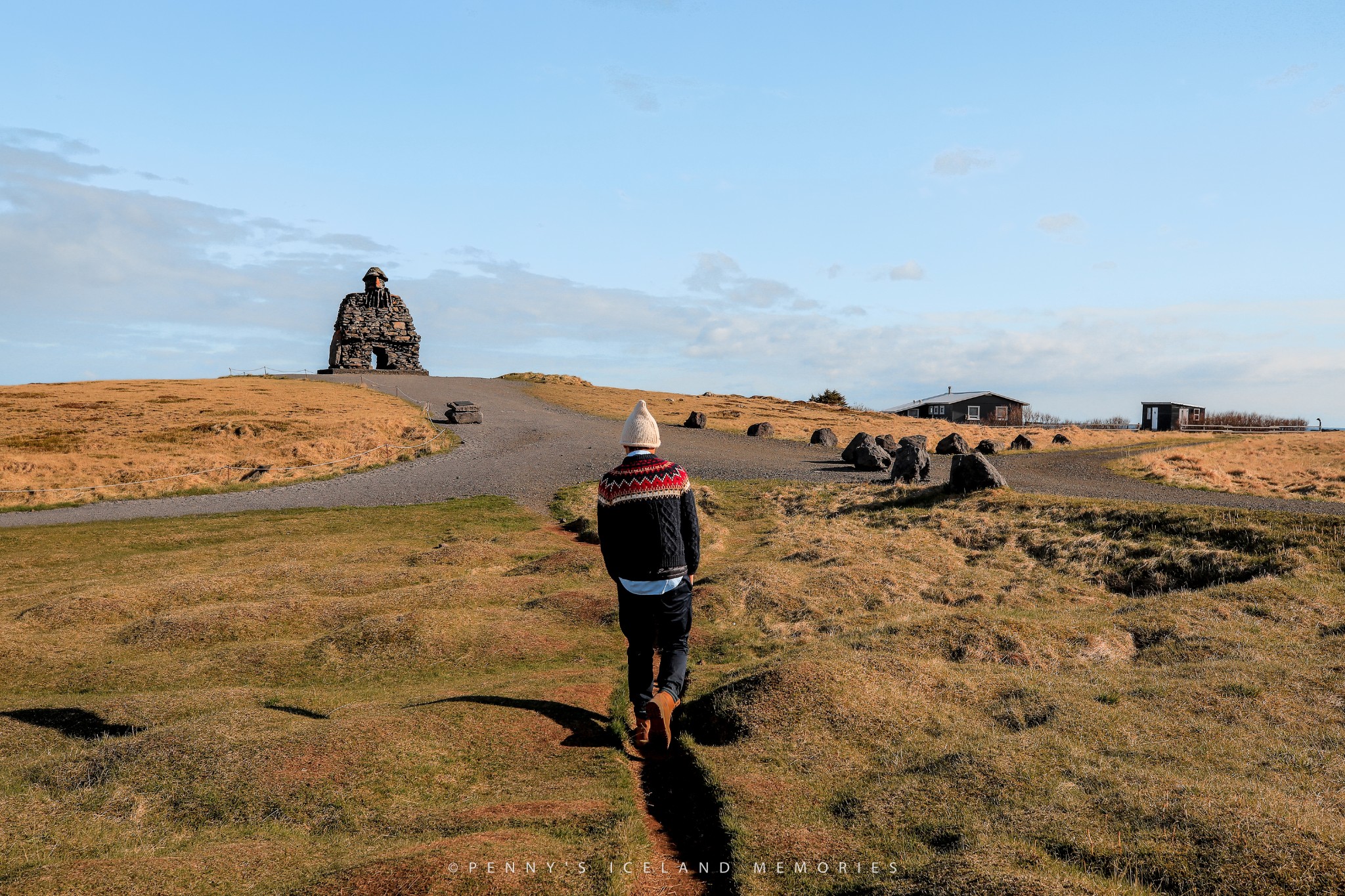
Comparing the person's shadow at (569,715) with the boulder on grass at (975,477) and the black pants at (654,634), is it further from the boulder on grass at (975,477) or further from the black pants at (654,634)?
the boulder on grass at (975,477)

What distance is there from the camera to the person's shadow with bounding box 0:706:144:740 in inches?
333

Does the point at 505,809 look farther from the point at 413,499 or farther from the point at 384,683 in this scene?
the point at 413,499

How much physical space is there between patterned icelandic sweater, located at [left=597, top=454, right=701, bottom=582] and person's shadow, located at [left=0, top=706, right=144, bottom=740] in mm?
5287

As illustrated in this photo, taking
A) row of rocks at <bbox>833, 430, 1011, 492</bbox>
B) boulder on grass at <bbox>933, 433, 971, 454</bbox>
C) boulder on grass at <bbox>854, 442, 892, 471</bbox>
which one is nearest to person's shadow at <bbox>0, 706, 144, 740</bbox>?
row of rocks at <bbox>833, 430, 1011, 492</bbox>

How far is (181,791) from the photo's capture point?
261 inches

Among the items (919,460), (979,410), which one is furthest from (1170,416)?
(919,460)

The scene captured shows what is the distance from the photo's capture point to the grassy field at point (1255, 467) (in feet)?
92.3

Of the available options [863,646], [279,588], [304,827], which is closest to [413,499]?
[279,588]

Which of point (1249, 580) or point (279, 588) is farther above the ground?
point (1249, 580)

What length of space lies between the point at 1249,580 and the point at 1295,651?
4027mm

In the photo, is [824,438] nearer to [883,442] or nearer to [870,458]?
[883,442]

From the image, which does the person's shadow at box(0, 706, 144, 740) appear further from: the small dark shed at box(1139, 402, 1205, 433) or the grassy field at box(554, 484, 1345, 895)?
the small dark shed at box(1139, 402, 1205, 433)

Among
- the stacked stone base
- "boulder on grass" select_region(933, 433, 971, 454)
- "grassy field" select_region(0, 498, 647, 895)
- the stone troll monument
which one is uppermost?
the stone troll monument

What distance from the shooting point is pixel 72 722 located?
8742 millimetres
